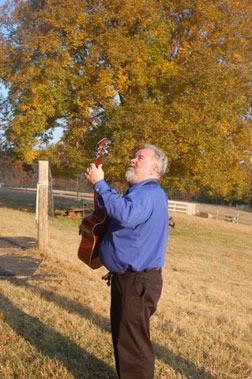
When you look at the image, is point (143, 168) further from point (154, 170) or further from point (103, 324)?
point (103, 324)

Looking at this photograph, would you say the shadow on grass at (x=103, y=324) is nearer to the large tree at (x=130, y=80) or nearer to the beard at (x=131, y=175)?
the beard at (x=131, y=175)

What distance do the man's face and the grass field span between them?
168 centimetres

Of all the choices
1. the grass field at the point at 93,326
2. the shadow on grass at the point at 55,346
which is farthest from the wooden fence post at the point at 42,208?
the shadow on grass at the point at 55,346

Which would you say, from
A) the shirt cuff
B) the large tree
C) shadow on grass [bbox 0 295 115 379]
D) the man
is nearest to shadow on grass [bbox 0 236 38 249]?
shadow on grass [bbox 0 295 115 379]

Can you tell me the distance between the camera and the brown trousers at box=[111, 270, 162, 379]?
300 cm

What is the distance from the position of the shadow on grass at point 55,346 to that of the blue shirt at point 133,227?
3.62 feet

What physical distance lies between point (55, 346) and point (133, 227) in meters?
1.79

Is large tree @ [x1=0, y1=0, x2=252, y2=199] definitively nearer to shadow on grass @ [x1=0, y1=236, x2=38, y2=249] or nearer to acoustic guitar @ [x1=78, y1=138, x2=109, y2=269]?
shadow on grass @ [x1=0, y1=236, x2=38, y2=249]

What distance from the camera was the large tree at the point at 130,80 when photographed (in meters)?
17.8

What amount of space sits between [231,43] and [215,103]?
3.99 m

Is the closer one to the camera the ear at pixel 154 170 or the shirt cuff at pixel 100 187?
the shirt cuff at pixel 100 187

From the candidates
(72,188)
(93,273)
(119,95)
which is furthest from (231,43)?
(72,188)

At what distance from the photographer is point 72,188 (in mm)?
56125

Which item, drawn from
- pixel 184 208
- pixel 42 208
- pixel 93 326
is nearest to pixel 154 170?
pixel 93 326
